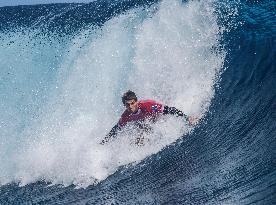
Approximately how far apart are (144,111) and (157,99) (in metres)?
2.27

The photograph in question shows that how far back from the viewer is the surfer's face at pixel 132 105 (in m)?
5.69

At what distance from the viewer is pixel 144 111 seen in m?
6.09

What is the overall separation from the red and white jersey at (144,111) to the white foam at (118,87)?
1.50ft

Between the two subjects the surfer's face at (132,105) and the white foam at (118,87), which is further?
the white foam at (118,87)

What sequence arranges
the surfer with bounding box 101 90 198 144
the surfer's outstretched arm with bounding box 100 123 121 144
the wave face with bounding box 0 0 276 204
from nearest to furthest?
1. the wave face with bounding box 0 0 276 204
2. the surfer with bounding box 101 90 198 144
3. the surfer's outstretched arm with bounding box 100 123 121 144

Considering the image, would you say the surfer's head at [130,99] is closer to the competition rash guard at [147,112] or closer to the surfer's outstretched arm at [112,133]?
the competition rash guard at [147,112]

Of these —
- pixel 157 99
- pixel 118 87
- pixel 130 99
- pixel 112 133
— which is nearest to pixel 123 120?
pixel 112 133

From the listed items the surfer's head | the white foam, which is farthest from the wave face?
the surfer's head

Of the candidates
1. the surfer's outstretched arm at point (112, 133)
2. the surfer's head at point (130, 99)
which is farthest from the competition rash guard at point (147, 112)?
the surfer's head at point (130, 99)

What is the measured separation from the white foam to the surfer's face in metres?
0.72

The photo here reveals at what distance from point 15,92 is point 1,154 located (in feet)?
13.0

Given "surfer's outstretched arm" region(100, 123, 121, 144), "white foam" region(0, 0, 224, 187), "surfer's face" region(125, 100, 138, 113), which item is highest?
Answer: "white foam" region(0, 0, 224, 187)

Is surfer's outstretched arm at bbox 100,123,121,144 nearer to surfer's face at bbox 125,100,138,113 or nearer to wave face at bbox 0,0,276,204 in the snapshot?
wave face at bbox 0,0,276,204

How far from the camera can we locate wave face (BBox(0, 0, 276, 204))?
5.62 meters
